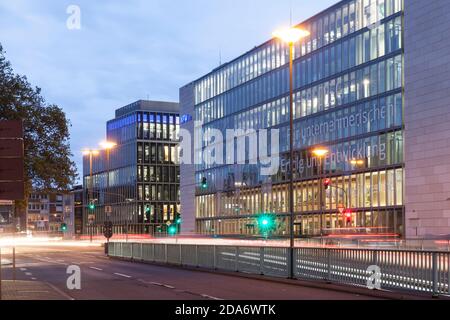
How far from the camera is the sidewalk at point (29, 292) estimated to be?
16.7 metres

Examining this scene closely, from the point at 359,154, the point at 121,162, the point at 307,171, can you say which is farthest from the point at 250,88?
the point at 121,162

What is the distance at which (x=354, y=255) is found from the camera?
793 inches

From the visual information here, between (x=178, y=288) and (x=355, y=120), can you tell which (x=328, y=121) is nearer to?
(x=355, y=120)

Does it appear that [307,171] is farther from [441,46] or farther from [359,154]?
[441,46]

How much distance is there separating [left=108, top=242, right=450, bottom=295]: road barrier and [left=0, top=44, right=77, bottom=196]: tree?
6875mm

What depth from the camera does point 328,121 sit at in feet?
252

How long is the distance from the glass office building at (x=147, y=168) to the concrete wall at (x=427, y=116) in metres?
66.0

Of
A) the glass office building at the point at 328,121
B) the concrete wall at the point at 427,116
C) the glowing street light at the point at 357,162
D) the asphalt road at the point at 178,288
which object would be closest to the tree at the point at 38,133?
the asphalt road at the point at 178,288

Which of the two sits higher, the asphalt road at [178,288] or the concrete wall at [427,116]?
the concrete wall at [427,116]

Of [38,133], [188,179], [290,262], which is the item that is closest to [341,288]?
[290,262]

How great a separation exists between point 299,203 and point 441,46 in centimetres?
2705

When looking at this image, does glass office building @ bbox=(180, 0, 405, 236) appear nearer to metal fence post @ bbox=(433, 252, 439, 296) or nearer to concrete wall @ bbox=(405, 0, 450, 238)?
concrete wall @ bbox=(405, 0, 450, 238)

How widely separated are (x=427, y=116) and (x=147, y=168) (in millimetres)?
71651

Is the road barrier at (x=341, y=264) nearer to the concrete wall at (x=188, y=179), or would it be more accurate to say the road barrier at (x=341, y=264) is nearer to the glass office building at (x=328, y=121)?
the glass office building at (x=328, y=121)
